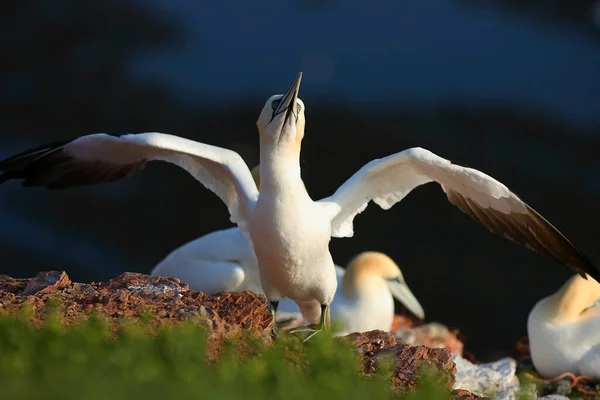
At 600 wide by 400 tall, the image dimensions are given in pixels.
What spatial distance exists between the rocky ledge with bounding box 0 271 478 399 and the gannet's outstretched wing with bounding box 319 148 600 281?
3.29 ft

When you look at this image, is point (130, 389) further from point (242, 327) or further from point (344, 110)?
point (344, 110)

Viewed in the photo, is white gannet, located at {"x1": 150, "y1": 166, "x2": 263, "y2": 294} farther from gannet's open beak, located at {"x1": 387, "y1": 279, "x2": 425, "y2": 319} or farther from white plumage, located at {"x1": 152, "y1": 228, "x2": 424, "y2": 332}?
gannet's open beak, located at {"x1": 387, "y1": 279, "x2": 425, "y2": 319}

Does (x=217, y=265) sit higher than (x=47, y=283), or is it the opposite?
(x=47, y=283)

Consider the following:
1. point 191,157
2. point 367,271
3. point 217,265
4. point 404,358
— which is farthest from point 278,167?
point 367,271

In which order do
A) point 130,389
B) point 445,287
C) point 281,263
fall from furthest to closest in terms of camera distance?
point 445,287, point 281,263, point 130,389

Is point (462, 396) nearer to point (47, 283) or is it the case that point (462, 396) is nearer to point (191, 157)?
point (47, 283)

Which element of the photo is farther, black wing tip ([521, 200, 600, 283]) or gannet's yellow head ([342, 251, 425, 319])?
gannet's yellow head ([342, 251, 425, 319])

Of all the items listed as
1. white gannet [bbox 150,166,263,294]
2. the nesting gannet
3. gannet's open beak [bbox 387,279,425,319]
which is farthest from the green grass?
gannet's open beak [bbox 387,279,425,319]

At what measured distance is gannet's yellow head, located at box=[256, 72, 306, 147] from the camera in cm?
541

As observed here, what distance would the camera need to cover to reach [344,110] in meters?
12.6

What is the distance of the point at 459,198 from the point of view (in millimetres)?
A: 6258

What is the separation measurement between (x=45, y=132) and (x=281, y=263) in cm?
800

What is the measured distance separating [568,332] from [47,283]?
4037mm

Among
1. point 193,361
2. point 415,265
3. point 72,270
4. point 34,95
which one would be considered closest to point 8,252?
point 72,270
